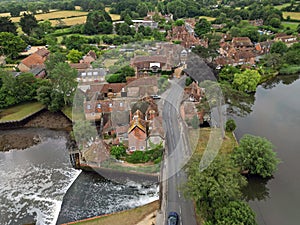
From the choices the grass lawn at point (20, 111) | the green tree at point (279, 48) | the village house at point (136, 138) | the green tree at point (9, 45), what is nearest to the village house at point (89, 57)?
the grass lawn at point (20, 111)

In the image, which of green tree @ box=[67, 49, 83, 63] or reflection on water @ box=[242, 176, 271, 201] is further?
green tree @ box=[67, 49, 83, 63]

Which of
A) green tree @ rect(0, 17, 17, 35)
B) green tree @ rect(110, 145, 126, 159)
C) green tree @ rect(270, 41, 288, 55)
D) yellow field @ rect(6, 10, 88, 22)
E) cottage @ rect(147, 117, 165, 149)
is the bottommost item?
green tree @ rect(110, 145, 126, 159)

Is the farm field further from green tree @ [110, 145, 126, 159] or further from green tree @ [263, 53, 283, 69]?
green tree @ [110, 145, 126, 159]

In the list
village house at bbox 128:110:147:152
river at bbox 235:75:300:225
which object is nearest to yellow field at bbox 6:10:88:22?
river at bbox 235:75:300:225

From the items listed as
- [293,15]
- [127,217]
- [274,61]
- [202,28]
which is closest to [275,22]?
[293,15]

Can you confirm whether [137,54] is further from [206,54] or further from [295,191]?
[295,191]

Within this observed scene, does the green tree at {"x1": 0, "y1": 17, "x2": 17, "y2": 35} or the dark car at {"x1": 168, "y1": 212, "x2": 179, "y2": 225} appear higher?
the green tree at {"x1": 0, "y1": 17, "x2": 17, "y2": 35}
